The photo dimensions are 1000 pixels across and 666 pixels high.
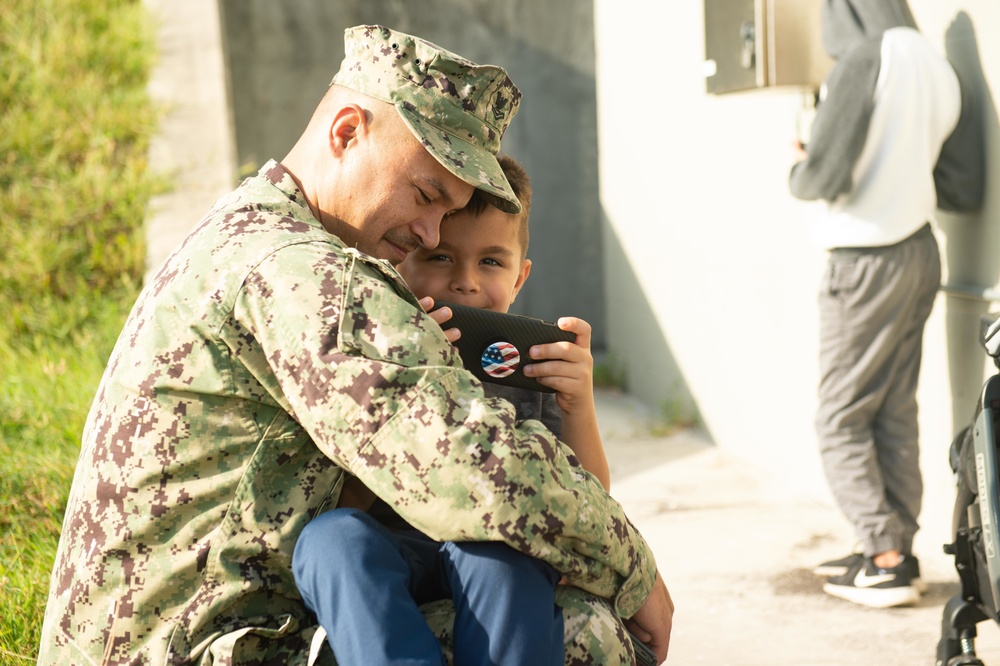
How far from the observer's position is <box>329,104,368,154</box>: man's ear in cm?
211

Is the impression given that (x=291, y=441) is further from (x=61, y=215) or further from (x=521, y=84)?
(x=521, y=84)

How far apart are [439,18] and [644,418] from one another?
12.5ft

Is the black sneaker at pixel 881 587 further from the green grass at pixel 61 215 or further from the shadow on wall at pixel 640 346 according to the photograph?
the green grass at pixel 61 215

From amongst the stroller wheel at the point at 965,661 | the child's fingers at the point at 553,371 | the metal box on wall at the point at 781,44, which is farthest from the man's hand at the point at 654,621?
the metal box on wall at the point at 781,44

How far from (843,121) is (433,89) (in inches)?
99.7

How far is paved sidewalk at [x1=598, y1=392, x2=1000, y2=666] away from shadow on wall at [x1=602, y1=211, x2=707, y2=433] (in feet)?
1.75

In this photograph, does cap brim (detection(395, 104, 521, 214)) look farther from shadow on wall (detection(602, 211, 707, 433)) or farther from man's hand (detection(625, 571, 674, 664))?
shadow on wall (detection(602, 211, 707, 433))

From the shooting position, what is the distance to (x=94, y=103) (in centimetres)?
822

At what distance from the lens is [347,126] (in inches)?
83.5

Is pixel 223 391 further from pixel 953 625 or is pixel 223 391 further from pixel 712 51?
pixel 712 51

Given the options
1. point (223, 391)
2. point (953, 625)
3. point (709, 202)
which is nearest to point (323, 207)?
point (223, 391)

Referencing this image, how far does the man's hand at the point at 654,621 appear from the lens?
217 centimetres

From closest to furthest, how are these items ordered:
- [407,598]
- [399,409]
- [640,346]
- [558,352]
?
[399,409], [407,598], [558,352], [640,346]

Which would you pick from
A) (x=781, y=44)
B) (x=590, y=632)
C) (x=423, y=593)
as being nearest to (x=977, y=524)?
(x=590, y=632)
